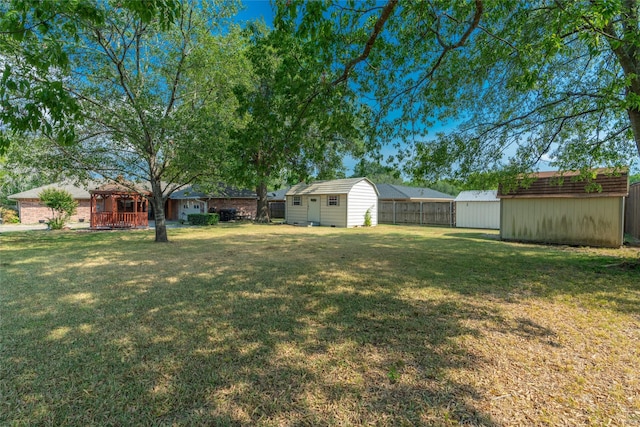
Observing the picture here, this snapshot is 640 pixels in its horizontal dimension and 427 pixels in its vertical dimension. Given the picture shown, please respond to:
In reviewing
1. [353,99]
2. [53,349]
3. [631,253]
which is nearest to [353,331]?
[53,349]

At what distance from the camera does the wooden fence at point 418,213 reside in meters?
21.0

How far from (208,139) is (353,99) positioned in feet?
18.3

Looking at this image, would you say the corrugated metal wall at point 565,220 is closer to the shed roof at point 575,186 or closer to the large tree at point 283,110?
the shed roof at point 575,186

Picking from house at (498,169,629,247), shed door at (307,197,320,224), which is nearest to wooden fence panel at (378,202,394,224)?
shed door at (307,197,320,224)

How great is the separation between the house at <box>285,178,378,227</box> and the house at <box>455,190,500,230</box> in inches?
223

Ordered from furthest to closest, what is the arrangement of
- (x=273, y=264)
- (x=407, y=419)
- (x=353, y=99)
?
(x=273, y=264) → (x=353, y=99) → (x=407, y=419)

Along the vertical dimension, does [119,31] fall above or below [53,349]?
above

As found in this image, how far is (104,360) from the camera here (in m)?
2.84

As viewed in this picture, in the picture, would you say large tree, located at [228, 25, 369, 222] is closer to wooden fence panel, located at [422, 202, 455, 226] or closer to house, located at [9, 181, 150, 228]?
house, located at [9, 181, 150, 228]

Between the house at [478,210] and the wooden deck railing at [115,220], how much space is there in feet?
68.2

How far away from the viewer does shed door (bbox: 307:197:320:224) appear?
70.9 ft

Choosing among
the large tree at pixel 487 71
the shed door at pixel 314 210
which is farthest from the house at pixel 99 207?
the large tree at pixel 487 71

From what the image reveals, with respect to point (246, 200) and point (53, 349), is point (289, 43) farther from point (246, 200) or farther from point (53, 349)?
point (246, 200)

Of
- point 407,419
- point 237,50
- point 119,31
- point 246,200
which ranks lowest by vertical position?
point 407,419
